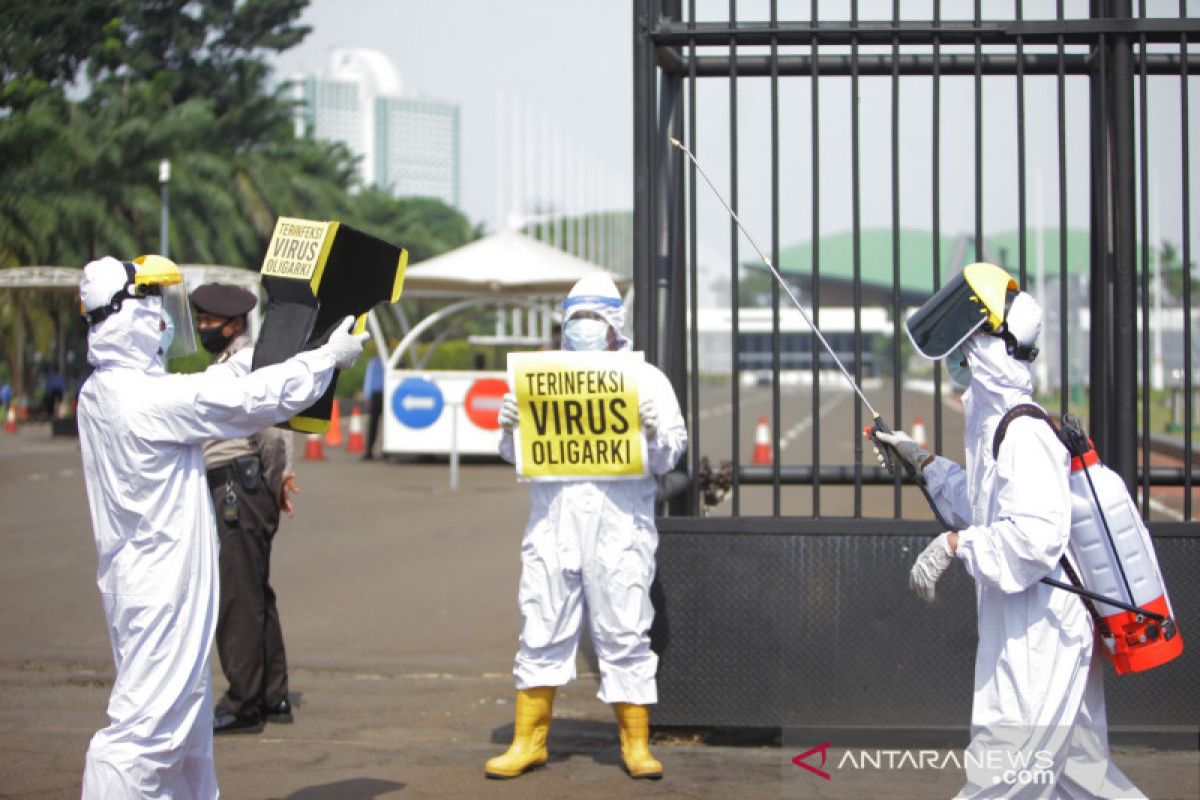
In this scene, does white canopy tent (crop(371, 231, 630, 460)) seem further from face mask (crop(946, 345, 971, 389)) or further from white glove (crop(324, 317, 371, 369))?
face mask (crop(946, 345, 971, 389))

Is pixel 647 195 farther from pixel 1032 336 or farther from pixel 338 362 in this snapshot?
pixel 1032 336

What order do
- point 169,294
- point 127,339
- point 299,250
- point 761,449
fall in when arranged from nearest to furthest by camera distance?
point 127,339
point 169,294
point 299,250
point 761,449

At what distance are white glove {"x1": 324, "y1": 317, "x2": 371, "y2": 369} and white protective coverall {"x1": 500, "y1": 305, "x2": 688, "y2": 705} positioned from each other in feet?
4.30

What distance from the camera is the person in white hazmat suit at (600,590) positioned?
18.6ft

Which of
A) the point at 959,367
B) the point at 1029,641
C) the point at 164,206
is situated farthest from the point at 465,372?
the point at 1029,641

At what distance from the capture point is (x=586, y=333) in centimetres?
→ 588

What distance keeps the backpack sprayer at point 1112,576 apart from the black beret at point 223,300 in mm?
3395

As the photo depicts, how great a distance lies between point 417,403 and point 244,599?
14.6 m

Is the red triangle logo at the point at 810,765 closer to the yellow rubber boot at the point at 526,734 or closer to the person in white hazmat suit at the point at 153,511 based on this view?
the yellow rubber boot at the point at 526,734

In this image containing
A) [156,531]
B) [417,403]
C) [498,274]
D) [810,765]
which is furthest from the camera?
[498,274]

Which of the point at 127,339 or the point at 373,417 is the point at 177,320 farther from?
the point at 373,417

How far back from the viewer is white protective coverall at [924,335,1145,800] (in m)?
3.81

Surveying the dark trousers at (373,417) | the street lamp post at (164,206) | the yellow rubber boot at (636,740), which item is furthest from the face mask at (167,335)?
the street lamp post at (164,206)

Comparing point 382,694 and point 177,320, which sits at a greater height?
point 177,320
